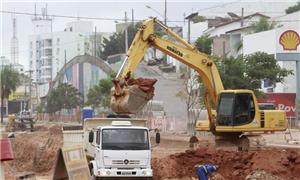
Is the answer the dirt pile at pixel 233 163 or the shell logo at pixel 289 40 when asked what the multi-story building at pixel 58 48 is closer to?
the shell logo at pixel 289 40

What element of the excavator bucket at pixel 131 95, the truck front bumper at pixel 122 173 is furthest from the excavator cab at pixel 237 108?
the truck front bumper at pixel 122 173

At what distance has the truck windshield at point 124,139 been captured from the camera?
20453mm

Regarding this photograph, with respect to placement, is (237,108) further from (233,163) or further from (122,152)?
(122,152)

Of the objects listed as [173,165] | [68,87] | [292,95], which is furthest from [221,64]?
[68,87]

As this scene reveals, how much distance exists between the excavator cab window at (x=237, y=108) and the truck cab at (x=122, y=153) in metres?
8.34

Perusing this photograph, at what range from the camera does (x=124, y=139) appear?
67.5ft

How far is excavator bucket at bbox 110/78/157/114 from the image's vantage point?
25.1 m

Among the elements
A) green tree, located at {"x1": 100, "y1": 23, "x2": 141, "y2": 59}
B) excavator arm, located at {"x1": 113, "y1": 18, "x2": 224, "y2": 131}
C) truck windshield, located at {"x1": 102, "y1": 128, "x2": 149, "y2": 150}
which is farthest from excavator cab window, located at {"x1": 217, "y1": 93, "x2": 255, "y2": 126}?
green tree, located at {"x1": 100, "y1": 23, "x2": 141, "y2": 59}

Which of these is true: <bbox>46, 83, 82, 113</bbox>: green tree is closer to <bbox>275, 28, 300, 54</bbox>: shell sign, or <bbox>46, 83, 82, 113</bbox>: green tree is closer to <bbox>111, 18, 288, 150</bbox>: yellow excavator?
<bbox>275, 28, 300, 54</bbox>: shell sign

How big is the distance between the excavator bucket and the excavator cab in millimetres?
4260

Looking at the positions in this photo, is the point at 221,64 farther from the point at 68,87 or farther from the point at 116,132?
the point at 68,87

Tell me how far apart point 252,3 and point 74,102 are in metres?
34.8

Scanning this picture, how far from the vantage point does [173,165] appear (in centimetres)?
2738

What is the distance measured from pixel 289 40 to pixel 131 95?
35.8 m
